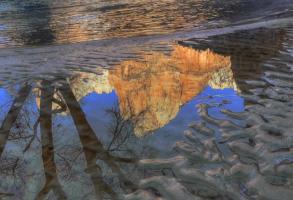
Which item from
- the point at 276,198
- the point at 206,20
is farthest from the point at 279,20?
the point at 276,198

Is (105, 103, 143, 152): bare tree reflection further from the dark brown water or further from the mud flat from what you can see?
the mud flat

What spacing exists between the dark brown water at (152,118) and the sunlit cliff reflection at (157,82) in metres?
0.02

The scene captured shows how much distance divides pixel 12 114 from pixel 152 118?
2.09m

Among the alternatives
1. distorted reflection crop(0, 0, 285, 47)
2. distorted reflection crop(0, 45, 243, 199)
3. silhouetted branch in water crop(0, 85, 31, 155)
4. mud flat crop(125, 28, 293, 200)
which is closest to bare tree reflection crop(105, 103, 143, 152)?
distorted reflection crop(0, 45, 243, 199)

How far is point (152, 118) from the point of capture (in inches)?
226

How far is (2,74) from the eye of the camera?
30.7 feet

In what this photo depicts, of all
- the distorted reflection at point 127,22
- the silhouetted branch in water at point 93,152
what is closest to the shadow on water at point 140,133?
the silhouetted branch in water at point 93,152

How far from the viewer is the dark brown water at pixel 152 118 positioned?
13.1 ft

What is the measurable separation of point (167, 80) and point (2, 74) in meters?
3.75

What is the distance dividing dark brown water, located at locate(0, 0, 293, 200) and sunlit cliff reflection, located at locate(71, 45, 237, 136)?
0.02m

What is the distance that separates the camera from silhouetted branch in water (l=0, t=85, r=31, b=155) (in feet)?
18.4

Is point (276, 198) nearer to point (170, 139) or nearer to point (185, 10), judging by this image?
point (170, 139)

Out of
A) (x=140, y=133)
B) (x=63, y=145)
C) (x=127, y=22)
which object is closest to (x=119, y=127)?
(x=140, y=133)

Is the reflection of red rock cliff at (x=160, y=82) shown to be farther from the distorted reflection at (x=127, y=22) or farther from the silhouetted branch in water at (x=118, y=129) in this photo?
the distorted reflection at (x=127, y=22)
